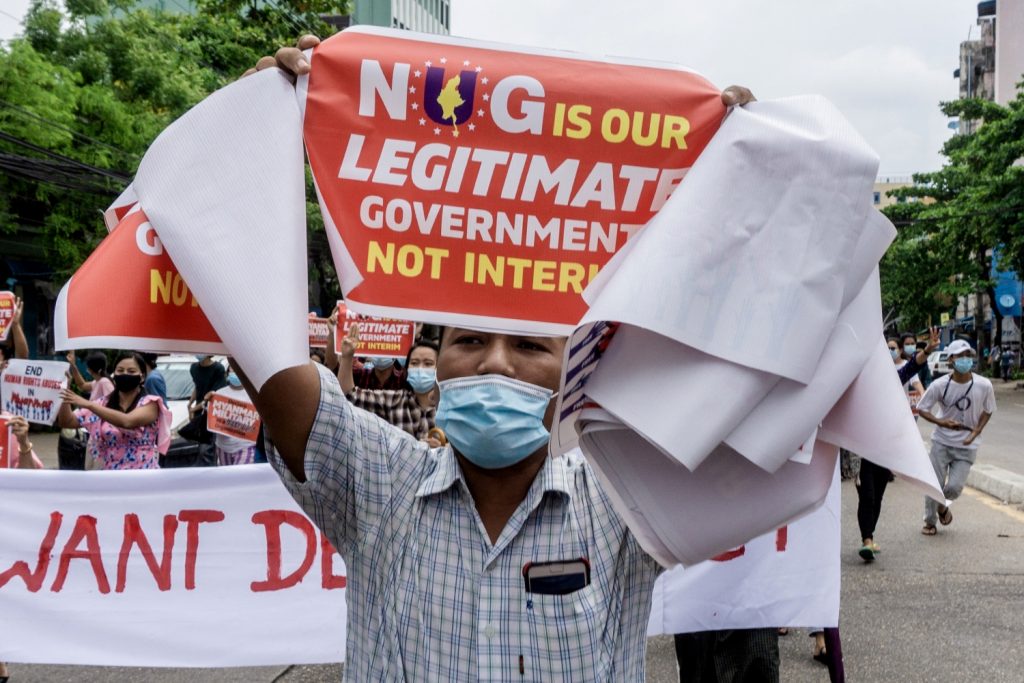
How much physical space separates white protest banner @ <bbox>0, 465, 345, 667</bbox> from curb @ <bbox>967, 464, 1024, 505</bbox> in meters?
9.24

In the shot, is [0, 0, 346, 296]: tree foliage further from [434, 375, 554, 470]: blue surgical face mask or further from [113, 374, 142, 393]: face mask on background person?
[434, 375, 554, 470]: blue surgical face mask

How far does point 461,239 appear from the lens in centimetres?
181

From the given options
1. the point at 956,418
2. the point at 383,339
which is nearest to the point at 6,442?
the point at 383,339

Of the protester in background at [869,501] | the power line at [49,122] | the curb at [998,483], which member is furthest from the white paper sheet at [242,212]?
the power line at [49,122]

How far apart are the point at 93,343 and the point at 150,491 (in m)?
3.15

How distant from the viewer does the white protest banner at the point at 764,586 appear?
13.8 feet

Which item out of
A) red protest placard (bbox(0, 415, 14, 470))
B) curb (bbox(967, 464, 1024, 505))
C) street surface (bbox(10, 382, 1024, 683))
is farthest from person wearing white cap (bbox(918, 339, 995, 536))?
red protest placard (bbox(0, 415, 14, 470))

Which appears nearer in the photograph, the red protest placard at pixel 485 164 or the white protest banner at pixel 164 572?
the red protest placard at pixel 485 164

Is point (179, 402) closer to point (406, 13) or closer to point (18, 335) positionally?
point (18, 335)

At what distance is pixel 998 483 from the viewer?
1233cm

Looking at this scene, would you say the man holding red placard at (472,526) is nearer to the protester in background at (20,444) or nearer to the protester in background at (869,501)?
the protester in background at (20,444)

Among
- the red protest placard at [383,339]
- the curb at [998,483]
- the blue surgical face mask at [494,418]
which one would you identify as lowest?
the curb at [998,483]

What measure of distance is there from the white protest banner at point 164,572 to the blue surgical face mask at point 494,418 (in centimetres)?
283

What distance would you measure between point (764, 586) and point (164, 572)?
254 cm
